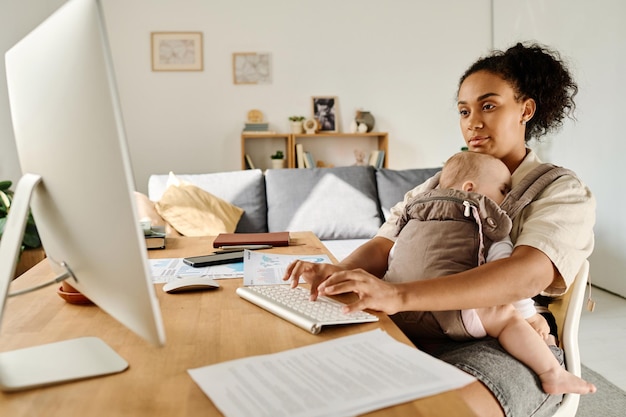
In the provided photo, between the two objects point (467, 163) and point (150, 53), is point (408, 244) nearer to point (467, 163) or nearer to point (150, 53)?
point (467, 163)

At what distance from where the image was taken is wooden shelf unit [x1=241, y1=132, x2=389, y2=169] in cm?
509

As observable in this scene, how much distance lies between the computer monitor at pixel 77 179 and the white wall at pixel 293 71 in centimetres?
433

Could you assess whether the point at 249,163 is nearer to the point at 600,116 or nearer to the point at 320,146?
the point at 320,146

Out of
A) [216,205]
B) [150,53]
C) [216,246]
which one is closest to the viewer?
[216,246]

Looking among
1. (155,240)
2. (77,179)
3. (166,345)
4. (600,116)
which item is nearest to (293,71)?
(600,116)

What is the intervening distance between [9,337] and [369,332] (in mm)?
549

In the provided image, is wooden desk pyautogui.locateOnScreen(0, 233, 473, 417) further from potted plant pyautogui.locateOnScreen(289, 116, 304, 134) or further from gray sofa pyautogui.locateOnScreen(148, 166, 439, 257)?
potted plant pyautogui.locateOnScreen(289, 116, 304, 134)

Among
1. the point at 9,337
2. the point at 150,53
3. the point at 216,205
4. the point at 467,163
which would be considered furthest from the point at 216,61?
the point at 9,337

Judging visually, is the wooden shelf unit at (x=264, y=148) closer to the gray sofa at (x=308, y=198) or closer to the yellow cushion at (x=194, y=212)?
the gray sofa at (x=308, y=198)

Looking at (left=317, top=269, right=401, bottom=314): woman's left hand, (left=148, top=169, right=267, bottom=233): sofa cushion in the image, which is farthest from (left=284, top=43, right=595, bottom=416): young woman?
(left=148, top=169, right=267, bottom=233): sofa cushion

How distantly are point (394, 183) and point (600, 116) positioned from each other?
4.90ft

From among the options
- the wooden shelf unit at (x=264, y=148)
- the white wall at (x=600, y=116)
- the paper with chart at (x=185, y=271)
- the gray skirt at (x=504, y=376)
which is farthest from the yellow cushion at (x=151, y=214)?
the white wall at (x=600, y=116)

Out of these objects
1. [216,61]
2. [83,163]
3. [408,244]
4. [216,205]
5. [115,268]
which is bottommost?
[216,205]

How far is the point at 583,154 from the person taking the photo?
4043 mm
